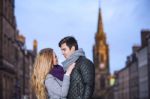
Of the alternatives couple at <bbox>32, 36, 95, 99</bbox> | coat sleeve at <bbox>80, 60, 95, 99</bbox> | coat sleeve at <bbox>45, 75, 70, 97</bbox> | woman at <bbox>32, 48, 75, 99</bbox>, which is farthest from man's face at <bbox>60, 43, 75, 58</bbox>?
coat sleeve at <bbox>45, 75, 70, 97</bbox>

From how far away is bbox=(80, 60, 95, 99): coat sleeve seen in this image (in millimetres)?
7449

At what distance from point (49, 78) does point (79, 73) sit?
0.40 m

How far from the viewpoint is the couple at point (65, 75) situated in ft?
24.5

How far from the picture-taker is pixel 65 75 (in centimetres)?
753

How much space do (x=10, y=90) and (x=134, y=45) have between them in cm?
5861

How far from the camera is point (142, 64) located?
337 feet

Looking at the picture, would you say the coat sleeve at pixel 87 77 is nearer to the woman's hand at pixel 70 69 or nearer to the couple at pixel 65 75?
the couple at pixel 65 75

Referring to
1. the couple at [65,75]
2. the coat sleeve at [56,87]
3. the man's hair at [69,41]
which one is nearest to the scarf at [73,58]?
the couple at [65,75]

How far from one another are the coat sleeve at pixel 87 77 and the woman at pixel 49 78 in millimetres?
166

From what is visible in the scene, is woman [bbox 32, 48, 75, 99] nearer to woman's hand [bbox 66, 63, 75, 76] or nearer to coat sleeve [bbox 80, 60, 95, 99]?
woman's hand [bbox 66, 63, 75, 76]

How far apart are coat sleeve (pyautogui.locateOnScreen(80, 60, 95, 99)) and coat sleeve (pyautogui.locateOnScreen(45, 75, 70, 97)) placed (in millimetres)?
222

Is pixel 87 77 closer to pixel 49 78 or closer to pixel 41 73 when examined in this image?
pixel 49 78

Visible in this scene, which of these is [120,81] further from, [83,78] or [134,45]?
[83,78]

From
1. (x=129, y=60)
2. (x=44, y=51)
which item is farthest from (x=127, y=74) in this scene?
(x=44, y=51)
